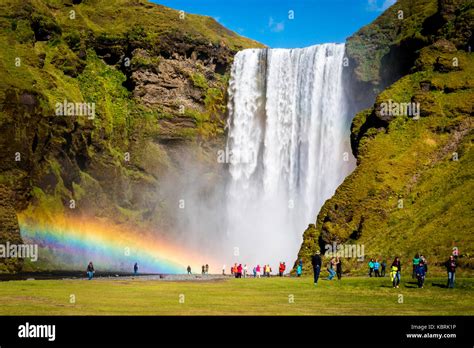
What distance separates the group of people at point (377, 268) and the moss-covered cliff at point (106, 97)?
196ft

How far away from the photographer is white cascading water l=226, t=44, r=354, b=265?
96438mm

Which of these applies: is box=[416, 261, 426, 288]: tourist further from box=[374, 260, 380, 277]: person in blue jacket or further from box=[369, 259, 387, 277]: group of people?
box=[369, 259, 387, 277]: group of people

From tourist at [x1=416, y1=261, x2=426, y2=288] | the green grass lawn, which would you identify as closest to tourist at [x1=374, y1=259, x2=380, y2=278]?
the green grass lawn

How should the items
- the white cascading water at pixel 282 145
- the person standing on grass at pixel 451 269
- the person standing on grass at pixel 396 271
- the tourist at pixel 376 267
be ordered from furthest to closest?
the white cascading water at pixel 282 145 → the tourist at pixel 376 267 → the person standing on grass at pixel 396 271 → the person standing on grass at pixel 451 269

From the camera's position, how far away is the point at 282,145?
346ft

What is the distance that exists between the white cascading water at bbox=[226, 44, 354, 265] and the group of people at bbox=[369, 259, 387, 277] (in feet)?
131

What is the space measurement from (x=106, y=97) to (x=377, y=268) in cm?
8216

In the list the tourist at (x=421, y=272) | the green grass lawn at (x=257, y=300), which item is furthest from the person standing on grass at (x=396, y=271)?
the tourist at (x=421, y=272)

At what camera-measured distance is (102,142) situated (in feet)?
372

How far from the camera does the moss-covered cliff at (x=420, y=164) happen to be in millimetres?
54031

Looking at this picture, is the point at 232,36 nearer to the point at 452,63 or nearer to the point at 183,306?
the point at 452,63

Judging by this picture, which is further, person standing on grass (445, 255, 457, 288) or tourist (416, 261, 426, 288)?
tourist (416, 261, 426, 288)

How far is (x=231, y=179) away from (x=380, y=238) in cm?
5780

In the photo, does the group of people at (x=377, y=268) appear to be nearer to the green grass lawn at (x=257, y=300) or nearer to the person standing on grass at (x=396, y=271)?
the green grass lawn at (x=257, y=300)
